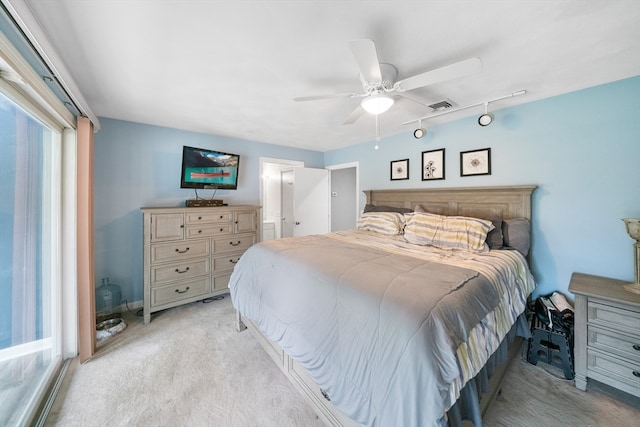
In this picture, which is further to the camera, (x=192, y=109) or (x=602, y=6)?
(x=192, y=109)

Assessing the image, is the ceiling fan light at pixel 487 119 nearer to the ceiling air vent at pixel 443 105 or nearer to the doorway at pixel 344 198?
the ceiling air vent at pixel 443 105

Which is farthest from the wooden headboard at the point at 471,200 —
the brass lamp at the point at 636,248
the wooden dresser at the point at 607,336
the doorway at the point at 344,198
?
the doorway at the point at 344,198

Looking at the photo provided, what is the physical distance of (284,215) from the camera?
450 centimetres

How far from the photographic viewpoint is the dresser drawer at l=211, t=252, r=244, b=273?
121 inches

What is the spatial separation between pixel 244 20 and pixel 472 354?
2082mm

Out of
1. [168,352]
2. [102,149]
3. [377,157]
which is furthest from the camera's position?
[377,157]

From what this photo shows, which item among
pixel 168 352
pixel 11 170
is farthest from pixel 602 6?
pixel 168 352

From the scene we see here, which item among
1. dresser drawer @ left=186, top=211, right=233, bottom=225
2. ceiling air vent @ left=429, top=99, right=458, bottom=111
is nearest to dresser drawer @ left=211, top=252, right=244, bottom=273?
dresser drawer @ left=186, top=211, right=233, bottom=225

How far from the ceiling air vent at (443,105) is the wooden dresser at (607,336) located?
1.86 m

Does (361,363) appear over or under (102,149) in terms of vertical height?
under

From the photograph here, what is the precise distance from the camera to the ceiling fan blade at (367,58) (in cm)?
117

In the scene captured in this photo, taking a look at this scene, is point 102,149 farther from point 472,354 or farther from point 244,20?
point 472,354

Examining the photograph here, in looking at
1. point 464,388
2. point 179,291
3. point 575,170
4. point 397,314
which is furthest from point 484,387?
point 179,291

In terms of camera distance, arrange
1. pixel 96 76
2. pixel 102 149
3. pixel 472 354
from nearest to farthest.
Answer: pixel 472 354
pixel 96 76
pixel 102 149
